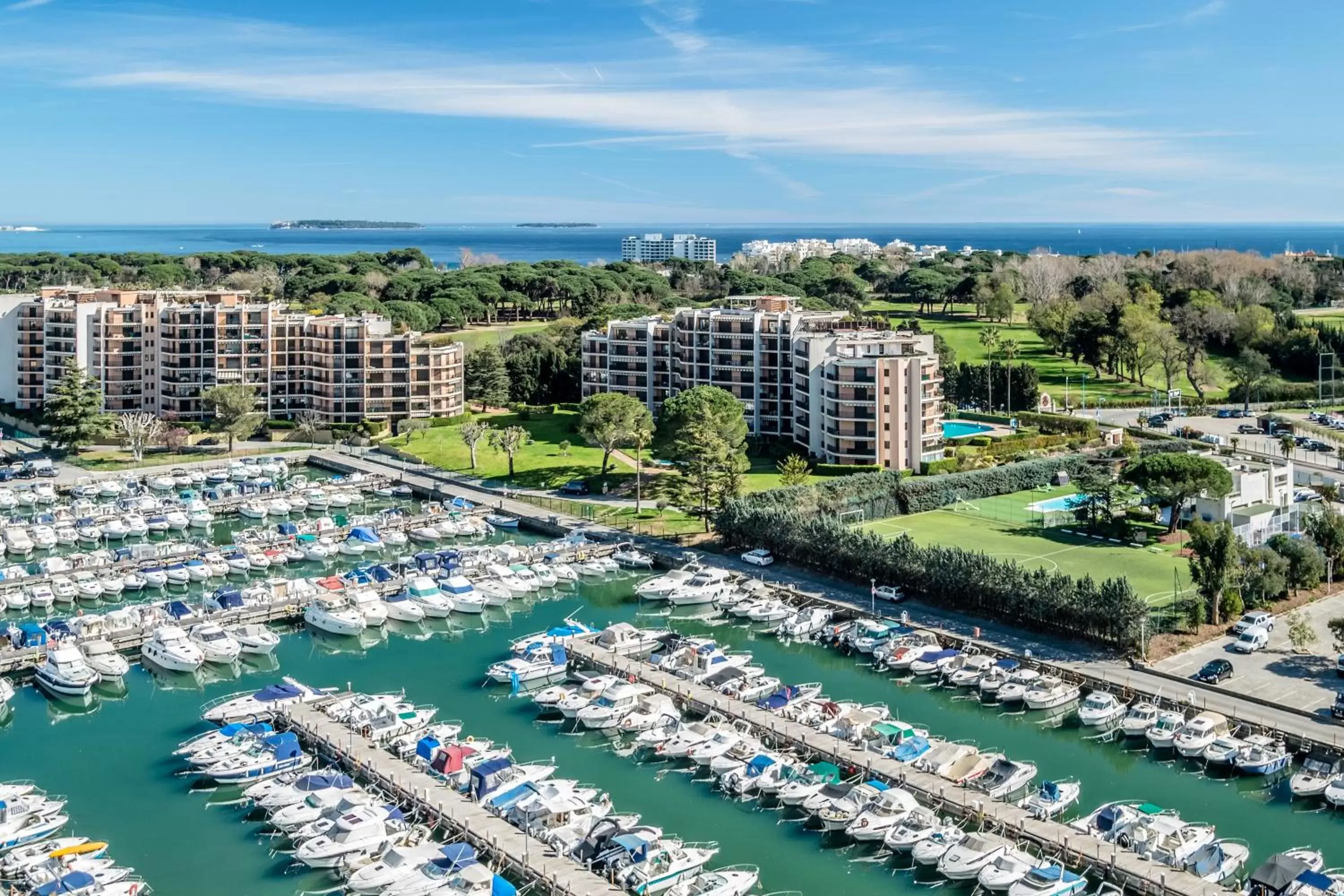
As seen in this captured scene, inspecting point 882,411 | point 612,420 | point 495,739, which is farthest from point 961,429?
point 495,739

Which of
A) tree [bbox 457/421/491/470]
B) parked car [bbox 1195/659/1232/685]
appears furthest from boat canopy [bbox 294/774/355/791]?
tree [bbox 457/421/491/470]

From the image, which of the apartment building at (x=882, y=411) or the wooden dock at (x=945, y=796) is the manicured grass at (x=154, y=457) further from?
the wooden dock at (x=945, y=796)

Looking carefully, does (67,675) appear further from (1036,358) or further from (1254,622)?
(1036,358)

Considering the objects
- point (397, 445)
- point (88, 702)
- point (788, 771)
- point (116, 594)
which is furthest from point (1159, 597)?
point (397, 445)

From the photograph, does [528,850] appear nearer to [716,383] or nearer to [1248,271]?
[716,383]

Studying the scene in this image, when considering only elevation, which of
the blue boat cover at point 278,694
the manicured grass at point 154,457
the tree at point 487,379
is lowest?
the blue boat cover at point 278,694

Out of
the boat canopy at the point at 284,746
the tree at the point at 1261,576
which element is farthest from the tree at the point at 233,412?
the tree at the point at 1261,576
